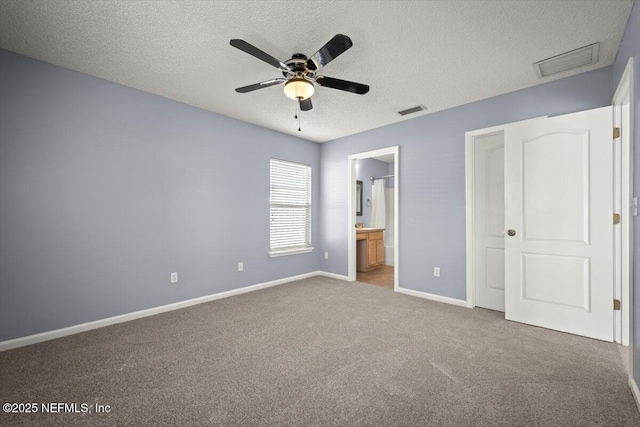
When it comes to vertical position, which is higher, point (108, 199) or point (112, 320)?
point (108, 199)

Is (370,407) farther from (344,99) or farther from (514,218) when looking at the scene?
(344,99)

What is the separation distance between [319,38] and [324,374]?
255 centimetres

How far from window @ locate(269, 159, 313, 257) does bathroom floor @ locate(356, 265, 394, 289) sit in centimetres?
112

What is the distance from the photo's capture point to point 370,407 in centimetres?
169

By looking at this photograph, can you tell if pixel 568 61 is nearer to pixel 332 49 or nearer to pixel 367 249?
pixel 332 49

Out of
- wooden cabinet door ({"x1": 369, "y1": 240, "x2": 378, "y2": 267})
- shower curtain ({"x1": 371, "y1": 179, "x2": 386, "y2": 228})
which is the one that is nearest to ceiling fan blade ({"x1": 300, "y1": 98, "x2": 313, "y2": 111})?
wooden cabinet door ({"x1": 369, "y1": 240, "x2": 378, "y2": 267})

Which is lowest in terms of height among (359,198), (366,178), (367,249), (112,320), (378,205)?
(112,320)

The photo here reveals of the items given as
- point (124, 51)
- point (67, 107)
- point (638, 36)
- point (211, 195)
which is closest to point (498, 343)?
point (638, 36)

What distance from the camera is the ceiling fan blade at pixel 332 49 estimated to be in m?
1.83

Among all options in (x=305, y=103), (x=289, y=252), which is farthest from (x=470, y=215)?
(x=289, y=252)

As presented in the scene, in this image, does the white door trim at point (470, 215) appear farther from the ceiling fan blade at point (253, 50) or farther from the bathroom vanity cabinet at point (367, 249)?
the ceiling fan blade at point (253, 50)

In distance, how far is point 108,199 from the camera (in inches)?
117

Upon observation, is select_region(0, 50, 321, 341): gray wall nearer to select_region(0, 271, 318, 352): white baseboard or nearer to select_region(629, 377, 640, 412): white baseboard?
select_region(0, 271, 318, 352): white baseboard

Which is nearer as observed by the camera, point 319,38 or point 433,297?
point 319,38
